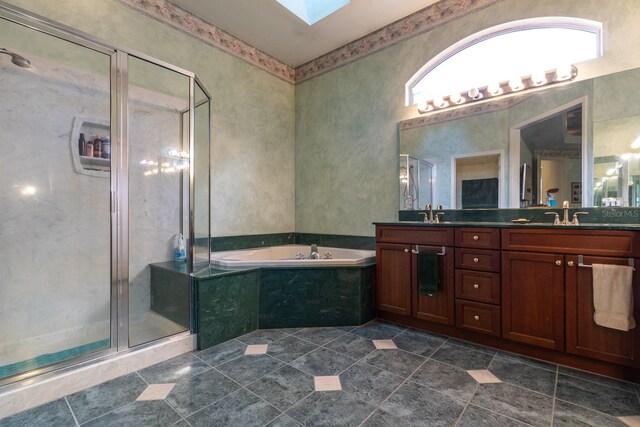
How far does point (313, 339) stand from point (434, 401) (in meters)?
1.00

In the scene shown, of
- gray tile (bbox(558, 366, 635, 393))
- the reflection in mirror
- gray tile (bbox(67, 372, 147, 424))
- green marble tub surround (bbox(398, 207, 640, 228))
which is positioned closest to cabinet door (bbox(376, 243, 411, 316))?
green marble tub surround (bbox(398, 207, 640, 228))

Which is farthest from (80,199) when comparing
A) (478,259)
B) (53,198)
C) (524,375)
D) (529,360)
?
(529,360)

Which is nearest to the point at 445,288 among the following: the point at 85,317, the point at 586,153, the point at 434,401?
the point at 434,401

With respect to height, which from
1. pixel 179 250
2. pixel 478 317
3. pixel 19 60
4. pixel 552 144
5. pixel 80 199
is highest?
pixel 19 60

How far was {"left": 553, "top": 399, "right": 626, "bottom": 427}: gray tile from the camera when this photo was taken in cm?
136

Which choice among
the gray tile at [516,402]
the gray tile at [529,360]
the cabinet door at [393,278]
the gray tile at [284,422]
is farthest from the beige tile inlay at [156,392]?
the gray tile at [529,360]

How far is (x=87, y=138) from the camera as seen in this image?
7.47 feet

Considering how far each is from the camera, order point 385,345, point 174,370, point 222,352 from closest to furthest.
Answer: point 174,370
point 222,352
point 385,345

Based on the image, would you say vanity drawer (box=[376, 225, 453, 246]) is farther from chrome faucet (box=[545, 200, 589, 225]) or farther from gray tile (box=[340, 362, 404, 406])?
gray tile (box=[340, 362, 404, 406])

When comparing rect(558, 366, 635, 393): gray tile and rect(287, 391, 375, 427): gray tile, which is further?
rect(558, 366, 635, 393): gray tile

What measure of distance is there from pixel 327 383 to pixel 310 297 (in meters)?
0.91

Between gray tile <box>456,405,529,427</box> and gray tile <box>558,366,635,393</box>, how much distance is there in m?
0.74

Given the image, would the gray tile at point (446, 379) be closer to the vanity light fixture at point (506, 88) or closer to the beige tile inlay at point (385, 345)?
the beige tile inlay at point (385, 345)

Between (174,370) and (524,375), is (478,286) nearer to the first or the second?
(524,375)
